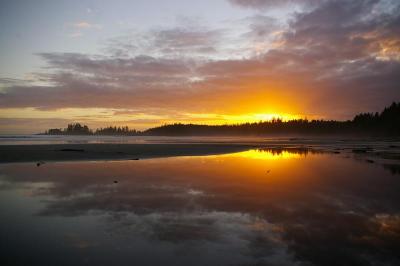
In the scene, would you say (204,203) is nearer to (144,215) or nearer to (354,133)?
(144,215)

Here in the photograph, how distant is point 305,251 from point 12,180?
14.5m

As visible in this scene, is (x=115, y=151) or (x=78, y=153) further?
(x=115, y=151)

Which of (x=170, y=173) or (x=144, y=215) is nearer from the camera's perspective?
(x=144, y=215)

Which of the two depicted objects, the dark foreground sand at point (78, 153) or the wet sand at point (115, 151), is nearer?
the dark foreground sand at point (78, 153)

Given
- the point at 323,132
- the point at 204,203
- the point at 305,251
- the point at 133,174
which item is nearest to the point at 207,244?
the point at 305,251

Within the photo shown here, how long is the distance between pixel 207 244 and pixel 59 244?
3319 mm

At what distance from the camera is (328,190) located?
13.2 meters

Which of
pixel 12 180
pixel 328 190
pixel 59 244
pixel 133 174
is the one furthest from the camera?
pixel 133 174

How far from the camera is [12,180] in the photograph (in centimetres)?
1509

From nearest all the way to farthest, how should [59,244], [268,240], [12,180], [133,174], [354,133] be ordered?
[59,244] → [268,240] → [12,180] → [133,174] → [354,133]

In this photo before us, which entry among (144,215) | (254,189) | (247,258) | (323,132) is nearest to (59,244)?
(144,215)

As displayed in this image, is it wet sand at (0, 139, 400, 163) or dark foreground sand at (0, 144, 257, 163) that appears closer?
dark foreground sand at (0, 144, 257, 163)

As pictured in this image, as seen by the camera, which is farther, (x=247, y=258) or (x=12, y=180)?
(x=12, y=180)

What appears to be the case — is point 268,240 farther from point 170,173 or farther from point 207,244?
point 170,173
